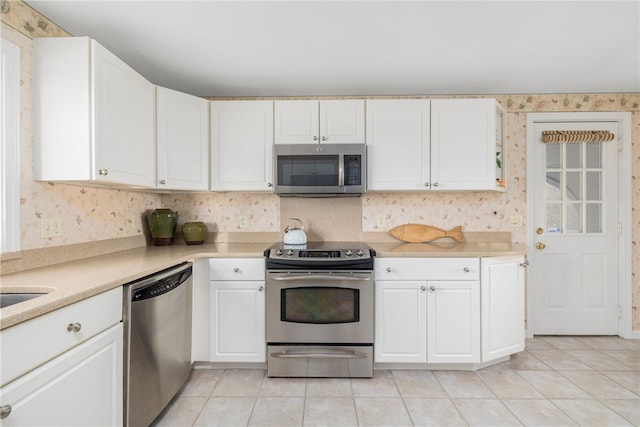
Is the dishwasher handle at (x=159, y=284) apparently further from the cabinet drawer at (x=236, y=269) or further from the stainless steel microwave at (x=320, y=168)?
the stainless steel microwave at (x=320, y=168)

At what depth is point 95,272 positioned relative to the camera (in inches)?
62.2

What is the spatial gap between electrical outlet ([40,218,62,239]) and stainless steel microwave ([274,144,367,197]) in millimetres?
1385

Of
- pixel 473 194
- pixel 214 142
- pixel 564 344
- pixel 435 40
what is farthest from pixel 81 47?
pixel 564 344

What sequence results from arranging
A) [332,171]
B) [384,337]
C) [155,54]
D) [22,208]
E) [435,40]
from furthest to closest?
[332,171]
[384,337]
[155,54]
[435,40]
[22,208]

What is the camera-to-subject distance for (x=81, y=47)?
1.65 m

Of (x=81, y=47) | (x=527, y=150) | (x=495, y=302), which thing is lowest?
(x=495, y=302)

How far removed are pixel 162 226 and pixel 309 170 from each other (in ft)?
4.43

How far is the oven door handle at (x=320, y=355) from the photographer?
87.5 inches

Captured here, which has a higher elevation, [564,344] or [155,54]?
[155,54]

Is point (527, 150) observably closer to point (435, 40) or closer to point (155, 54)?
point (435, 40)

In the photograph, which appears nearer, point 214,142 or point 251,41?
point 251,41

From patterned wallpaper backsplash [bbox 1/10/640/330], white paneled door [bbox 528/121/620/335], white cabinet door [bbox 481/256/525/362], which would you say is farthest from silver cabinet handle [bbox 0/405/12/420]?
white paneled door [bbox 528/121/620/335]

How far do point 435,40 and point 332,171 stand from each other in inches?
43.8

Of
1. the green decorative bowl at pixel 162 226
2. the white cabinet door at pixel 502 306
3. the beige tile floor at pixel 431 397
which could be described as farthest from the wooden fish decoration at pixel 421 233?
the green decorative bowl at pixel 162 226
